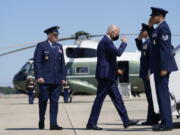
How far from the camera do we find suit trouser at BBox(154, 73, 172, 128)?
8047 millimetres

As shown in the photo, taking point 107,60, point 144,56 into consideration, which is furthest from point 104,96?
point 144,56

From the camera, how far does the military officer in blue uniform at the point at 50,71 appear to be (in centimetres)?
902

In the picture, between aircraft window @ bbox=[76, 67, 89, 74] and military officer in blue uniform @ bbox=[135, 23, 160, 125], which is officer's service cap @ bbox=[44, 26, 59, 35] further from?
aircraft window @ bbox=[76, 67, 89, 74]

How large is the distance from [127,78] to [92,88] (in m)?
1.84

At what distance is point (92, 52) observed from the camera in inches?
1106

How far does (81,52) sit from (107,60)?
19491mm

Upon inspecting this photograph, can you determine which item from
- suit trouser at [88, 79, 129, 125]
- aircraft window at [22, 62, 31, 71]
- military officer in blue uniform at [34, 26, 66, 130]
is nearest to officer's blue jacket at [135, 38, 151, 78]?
suit trouser at [88, 79, 129, 125]

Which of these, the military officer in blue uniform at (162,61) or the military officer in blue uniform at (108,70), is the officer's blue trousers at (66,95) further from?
the military officer in blue uniform at (162,61)

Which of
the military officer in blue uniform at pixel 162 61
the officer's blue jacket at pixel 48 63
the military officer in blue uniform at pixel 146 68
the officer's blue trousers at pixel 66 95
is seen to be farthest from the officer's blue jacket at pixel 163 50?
the officer's blue trousers at pixel 66 95

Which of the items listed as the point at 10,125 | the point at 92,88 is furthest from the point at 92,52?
the point at 10,125

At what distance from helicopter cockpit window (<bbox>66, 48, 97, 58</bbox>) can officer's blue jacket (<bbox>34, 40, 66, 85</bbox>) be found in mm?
18730

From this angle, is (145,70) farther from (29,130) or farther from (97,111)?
(29,130)

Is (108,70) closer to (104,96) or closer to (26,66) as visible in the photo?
(104,96)

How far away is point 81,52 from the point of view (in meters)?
28.2
